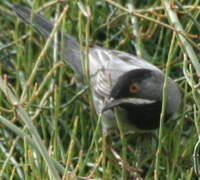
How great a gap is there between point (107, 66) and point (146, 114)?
747 mm

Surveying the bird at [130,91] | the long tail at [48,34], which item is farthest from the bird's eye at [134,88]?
the long tail at [48,34]

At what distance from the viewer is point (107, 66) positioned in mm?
4863

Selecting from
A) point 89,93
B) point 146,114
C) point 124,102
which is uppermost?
point 89,93

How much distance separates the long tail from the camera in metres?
4.59

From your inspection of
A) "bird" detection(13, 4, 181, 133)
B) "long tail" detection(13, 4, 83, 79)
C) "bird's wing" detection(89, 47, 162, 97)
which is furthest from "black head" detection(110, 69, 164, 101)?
Result: "long tail" detection(13, 4, 83, 79)

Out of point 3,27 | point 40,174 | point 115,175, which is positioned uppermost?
point 3,27

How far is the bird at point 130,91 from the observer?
4.14 m

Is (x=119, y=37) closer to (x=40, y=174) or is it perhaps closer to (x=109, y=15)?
(x=109, y=15)

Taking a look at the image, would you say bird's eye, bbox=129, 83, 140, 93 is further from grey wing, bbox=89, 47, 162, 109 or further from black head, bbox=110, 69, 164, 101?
grey wing, bbox=89, 47, 162, 109

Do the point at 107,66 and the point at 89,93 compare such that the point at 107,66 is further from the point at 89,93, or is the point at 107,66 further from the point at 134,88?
the point at 89,93

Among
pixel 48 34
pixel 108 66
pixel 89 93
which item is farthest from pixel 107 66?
pixel 89 93

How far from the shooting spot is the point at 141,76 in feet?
13.9

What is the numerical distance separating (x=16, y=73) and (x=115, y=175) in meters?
0.99

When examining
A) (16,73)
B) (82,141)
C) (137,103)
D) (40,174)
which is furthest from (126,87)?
(40,174)
